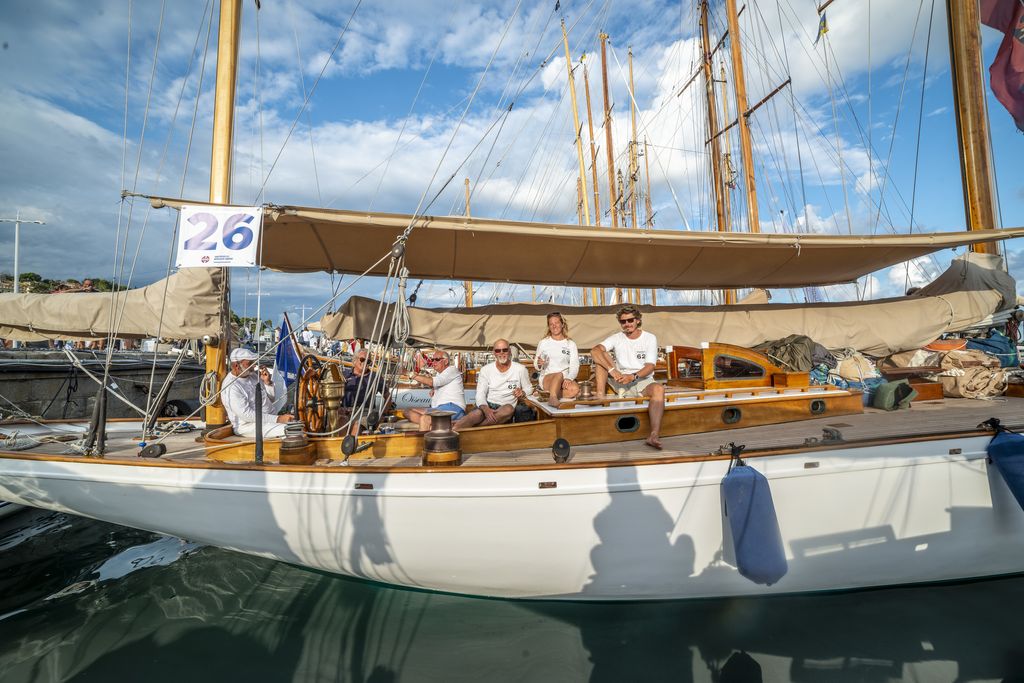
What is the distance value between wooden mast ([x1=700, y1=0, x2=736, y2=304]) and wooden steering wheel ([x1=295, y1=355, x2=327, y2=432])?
9331 mm

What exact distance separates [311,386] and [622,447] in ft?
8.16

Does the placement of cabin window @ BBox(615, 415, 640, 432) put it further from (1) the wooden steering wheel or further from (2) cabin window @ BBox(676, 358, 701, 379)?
(1) the wooden steering wheel

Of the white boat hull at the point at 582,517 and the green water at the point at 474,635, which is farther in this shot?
the white boat hull at the point at 582,517

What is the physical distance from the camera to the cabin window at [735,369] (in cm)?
462

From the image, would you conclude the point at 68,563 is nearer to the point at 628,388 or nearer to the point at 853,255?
the point at 628,388

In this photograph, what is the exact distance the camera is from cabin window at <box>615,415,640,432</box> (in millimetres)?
3945

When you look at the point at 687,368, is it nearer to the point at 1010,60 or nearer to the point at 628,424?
the point at 628,424

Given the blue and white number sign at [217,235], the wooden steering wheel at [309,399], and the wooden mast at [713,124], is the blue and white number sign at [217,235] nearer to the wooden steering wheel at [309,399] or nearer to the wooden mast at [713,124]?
the wooden steering wheel at [309,399]

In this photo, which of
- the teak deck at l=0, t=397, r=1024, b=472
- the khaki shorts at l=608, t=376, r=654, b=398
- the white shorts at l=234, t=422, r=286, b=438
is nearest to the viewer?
the teak deck at l=0, t=397, r=1024, b=472

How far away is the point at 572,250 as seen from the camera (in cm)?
488

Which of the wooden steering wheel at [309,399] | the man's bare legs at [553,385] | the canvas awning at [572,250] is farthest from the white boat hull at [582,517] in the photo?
the canvas awning at [572,250]

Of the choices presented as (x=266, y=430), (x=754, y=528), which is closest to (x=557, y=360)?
(x=754, y=528)

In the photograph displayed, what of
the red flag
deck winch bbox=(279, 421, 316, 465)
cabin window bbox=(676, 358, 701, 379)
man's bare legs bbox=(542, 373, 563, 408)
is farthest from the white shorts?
the red flag

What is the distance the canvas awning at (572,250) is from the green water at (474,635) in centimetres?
276
